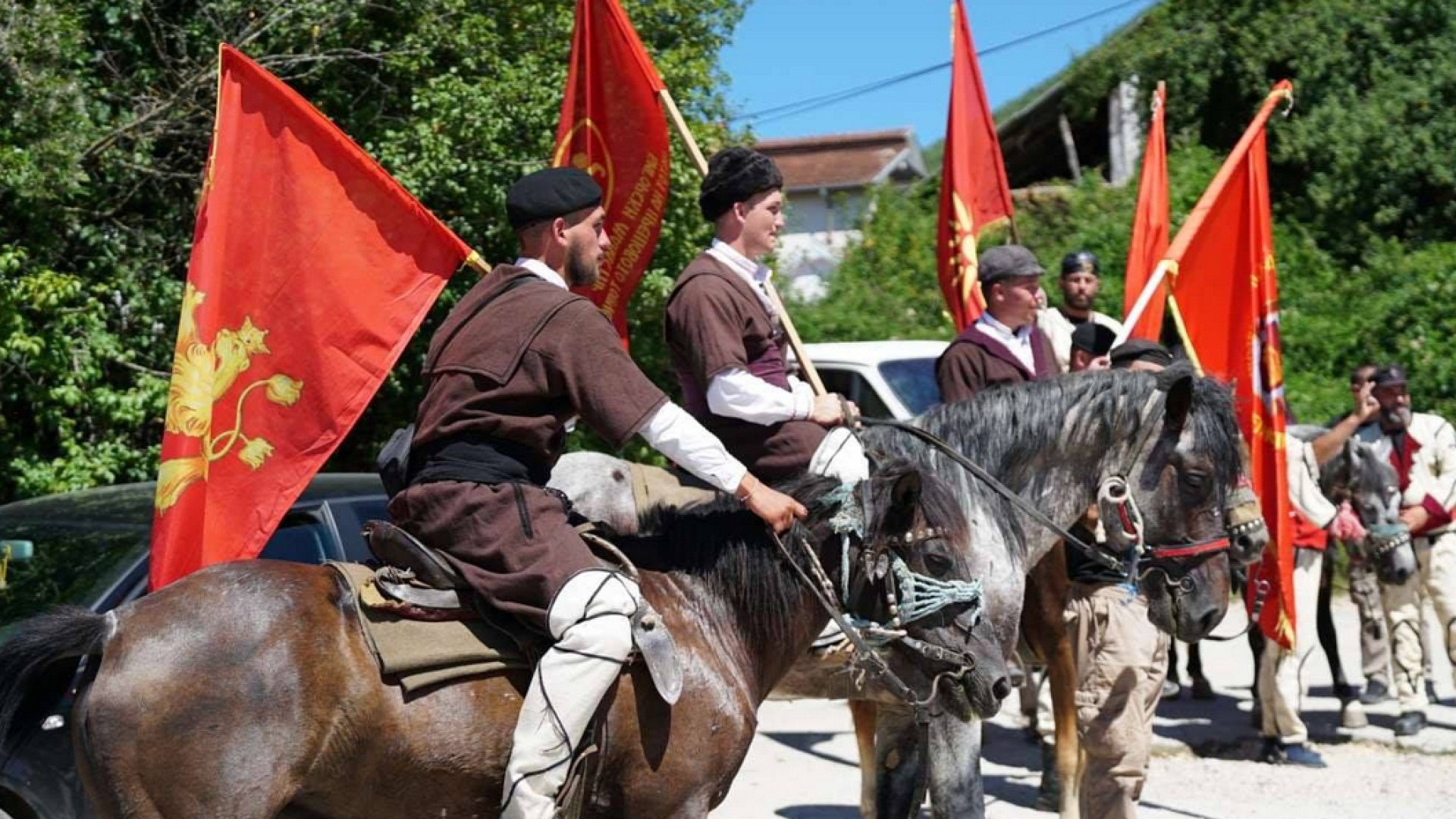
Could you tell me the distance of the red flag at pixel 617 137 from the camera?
718cm

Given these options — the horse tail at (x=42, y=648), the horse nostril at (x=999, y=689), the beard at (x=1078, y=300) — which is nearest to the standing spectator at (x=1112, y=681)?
the beard at (x=1078, y=300)

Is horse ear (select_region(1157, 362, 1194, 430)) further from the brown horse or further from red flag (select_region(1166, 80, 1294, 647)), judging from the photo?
red flag (select_region(1166, 80, 1294, 647))

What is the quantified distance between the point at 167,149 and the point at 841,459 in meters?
7.49

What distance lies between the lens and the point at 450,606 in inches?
162

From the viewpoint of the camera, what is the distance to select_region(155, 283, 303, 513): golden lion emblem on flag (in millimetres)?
4898

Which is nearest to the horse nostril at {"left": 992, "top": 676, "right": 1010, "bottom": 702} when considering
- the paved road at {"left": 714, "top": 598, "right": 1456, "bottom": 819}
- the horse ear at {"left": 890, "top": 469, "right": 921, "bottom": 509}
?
the horse ear at {"left": 890, "top": 469, "right": 921, "bottom": 509}

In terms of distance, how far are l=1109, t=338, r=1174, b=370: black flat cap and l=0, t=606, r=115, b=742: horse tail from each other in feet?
14.7

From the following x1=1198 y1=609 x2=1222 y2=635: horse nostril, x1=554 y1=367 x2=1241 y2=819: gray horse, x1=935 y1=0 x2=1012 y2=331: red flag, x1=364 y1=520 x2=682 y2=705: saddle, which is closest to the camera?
x1=364 y1=520 x2=682 y2=705: saddle

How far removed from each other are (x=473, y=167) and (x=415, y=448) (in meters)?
6.03

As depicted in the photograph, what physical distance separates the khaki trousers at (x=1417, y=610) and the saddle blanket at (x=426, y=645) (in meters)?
7.70

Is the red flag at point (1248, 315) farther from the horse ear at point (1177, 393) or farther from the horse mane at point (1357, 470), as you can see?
the horse mane at point (1357, 470)

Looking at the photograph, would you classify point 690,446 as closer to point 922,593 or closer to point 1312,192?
point 922,593

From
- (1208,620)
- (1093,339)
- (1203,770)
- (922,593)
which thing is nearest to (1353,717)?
(1203,770)

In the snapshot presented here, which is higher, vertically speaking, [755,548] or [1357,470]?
[755,548]
